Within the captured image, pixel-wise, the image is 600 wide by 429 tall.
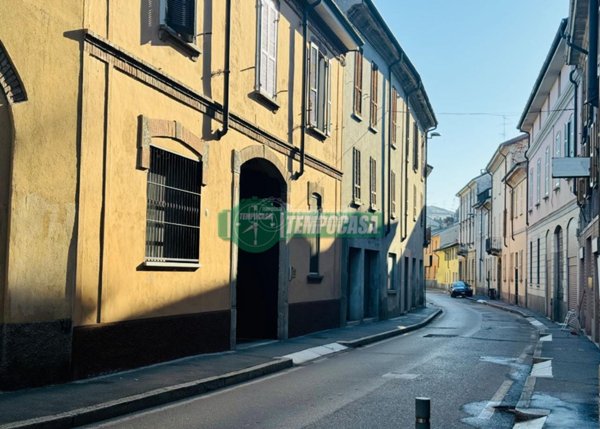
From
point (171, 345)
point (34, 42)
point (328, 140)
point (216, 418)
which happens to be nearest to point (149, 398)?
point (216, 418)

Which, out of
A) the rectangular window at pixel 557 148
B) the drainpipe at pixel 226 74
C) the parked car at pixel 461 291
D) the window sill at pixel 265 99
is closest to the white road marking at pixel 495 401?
the drainpipe at pixel 226 74

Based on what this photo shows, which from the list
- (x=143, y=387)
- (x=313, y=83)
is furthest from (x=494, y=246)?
(x=143, y=387)

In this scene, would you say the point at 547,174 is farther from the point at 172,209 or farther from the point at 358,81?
the point at 172,209

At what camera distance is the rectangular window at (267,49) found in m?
14.8

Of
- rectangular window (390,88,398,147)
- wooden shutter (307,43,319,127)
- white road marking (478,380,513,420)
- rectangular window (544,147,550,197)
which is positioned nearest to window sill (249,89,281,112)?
wooden shutter (307,43,319,127)

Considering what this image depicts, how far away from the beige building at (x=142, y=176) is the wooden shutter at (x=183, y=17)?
0.03 meters

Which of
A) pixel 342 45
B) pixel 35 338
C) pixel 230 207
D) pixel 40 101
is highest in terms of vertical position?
pixel 342 45

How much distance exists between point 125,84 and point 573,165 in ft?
38.8

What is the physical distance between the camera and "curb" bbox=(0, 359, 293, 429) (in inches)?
270

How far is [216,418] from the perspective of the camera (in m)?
7.88

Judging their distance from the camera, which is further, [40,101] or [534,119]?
[534,119]

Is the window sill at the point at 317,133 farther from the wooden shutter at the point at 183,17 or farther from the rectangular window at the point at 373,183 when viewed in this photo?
the wooden shutter at the point at 183,17

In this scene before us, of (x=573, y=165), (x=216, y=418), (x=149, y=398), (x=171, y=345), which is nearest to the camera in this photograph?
(x=216, y=418)

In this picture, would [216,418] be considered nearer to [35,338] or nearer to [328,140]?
[35,338]
